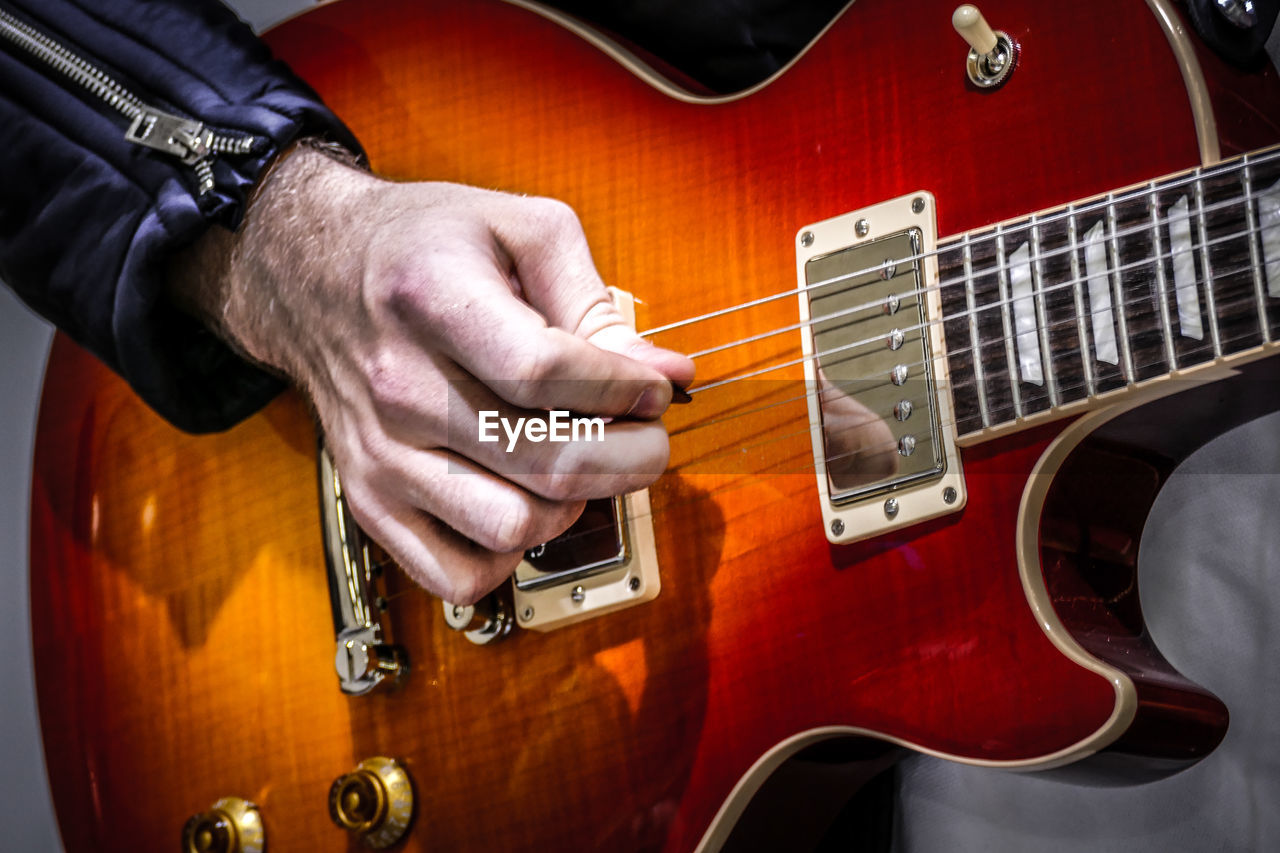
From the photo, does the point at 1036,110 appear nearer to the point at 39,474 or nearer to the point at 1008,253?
the point at 1008,253

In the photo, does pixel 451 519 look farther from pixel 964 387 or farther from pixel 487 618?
pixel 964 387

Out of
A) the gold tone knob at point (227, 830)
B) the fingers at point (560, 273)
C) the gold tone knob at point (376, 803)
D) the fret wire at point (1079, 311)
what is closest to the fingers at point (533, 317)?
the fingers at point (560, 273)

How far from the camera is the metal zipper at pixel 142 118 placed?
2.39 feet

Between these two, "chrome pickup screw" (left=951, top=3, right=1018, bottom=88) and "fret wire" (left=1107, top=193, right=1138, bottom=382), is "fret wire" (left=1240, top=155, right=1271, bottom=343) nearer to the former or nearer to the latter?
"fret wire" (left=1107, top=193, right=1138, bottom=382)

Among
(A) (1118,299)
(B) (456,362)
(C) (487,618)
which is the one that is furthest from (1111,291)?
(C) (487,618)

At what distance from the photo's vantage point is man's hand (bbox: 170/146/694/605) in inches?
21.5

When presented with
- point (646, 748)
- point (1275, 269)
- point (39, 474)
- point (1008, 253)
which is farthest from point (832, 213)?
point (39, 474)

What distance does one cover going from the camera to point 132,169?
75cm

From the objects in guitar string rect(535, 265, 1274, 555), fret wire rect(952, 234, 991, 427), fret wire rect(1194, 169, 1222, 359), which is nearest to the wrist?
guitar string rect(535, 265, 1274, 555)

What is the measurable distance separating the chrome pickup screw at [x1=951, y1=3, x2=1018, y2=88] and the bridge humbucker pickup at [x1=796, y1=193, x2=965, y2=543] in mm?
75

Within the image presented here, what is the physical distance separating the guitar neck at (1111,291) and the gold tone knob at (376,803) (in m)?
0.49

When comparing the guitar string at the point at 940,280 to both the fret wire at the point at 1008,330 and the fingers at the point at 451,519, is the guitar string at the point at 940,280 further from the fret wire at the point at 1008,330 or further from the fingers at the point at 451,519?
the fingers at the point at 451,519

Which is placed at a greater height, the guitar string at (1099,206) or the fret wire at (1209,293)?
the guitar string at (1099,206)

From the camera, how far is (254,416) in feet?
2.89
